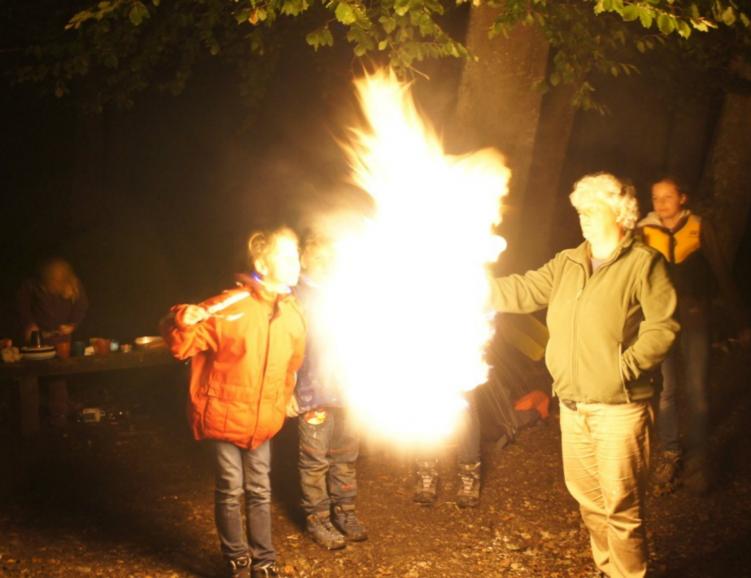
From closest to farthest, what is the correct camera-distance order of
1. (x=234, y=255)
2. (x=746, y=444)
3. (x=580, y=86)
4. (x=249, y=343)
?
(x=249, y=343) → (x=746, y=444) → (x=580, y=86) → (x=234, y=255)

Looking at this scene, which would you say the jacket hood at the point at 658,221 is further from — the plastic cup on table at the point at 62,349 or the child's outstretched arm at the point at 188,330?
the plastic cup on table at the point at 62,349

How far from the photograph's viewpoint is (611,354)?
14.1 ft

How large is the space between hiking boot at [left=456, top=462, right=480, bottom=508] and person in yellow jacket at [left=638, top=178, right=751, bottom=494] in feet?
5.05

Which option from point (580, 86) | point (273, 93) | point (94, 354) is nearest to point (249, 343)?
point (94, 354)

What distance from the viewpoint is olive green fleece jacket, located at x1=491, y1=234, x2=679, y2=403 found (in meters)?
4.23

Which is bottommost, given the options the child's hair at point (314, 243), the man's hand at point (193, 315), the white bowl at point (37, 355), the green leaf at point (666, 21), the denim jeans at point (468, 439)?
the denim jeans at point (468, 439)

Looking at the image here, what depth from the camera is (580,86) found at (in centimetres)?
837

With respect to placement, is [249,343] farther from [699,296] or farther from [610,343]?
[699,296]

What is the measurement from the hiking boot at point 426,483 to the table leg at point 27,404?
4.66 metres

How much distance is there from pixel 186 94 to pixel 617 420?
39.6ft

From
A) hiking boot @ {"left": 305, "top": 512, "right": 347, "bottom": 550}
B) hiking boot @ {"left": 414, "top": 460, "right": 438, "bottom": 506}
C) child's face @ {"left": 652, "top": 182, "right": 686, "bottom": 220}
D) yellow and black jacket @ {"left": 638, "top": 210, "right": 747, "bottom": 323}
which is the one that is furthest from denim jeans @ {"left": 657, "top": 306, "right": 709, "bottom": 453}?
hiking boot @ {"left": 305, "top": 512, "right": 347, "bottom": 550}

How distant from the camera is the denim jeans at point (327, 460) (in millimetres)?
5514

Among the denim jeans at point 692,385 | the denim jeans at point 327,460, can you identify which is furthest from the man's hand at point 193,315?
the denim jeans at point 692,385

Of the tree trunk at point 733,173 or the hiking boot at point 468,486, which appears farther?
the tree trunk at point 733,173
